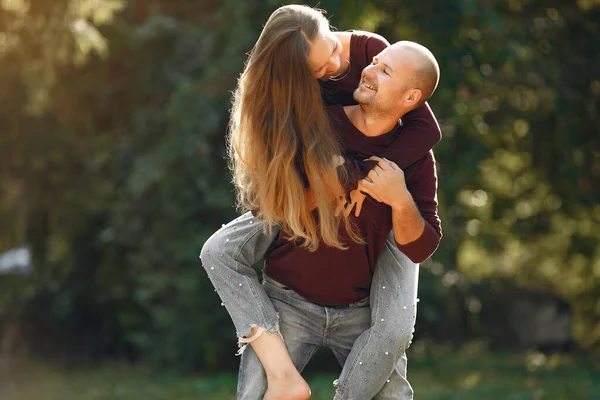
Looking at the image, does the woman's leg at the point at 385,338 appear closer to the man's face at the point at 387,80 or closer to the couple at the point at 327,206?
the couple at the point at 327,206

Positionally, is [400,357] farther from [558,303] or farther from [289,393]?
[558,303]

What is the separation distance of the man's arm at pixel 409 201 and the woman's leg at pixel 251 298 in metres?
0.43

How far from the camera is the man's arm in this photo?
111 inches

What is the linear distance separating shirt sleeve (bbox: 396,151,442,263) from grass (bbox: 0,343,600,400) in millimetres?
4459

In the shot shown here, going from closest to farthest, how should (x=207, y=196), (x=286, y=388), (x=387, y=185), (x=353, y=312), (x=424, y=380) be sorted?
(x=387, y=185), (x=286, y=388), (x=353, y=312), (x=207, y=196), (x=424, y=380)

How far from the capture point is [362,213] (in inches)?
118

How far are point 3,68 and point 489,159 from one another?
166 inches

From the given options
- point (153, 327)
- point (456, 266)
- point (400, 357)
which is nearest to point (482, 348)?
point (456, 266)

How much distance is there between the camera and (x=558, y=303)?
10.6 meters

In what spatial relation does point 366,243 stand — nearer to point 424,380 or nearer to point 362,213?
point 362,213

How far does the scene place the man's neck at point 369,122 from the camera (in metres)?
2.94

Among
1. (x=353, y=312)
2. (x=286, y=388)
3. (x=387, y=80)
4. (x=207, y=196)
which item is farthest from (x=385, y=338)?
(x=207, y=196)

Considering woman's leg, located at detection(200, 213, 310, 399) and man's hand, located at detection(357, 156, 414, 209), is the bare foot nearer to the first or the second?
woman's leg, located at detection(200, 213, 310, 399)

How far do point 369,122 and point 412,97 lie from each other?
151mm
